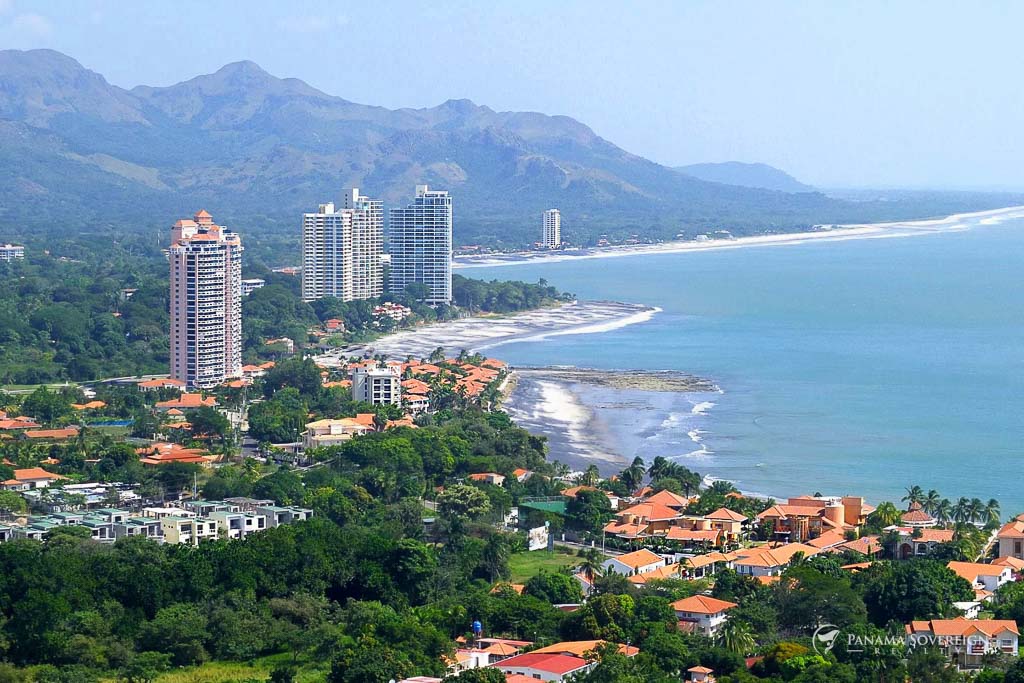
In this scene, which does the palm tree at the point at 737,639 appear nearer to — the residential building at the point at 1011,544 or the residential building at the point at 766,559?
the residential building at the point at 766,559

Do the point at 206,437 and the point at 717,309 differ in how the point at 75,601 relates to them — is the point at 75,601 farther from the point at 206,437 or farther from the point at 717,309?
the point at 717,309

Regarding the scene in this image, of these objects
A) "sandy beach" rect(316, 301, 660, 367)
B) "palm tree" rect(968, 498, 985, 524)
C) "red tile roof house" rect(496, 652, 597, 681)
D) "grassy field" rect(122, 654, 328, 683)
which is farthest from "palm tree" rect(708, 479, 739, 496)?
"sandy beach" rect(316, 301, 660, 367)

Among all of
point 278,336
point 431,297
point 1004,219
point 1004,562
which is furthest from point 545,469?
point 1004,219

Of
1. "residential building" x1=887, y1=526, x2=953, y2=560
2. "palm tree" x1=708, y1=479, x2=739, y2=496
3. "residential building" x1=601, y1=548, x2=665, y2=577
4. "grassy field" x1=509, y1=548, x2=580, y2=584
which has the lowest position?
"grassy field" x1=509, y1=548, x2=580, y2=584

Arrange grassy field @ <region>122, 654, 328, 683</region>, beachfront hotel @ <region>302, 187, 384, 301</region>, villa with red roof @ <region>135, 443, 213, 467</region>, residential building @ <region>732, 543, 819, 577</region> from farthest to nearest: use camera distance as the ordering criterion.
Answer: beachfront hotel @ <region>302, 187, 384, 301</region> < villa with red roof @ <region>135, 443, 213, 467</region> < residential building @ <region>732, 543, 819, 577</region> < grassy field @ <region>122, 654, 328, 683</region>

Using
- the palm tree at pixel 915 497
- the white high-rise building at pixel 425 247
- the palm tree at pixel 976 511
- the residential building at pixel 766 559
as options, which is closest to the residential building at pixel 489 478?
the residential building at pixel 766 559

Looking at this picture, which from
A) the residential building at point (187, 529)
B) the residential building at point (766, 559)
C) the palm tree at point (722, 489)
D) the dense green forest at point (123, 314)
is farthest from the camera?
the dense green forest at point (123, 314)

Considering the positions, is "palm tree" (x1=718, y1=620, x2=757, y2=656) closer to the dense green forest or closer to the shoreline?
the dense green forest
